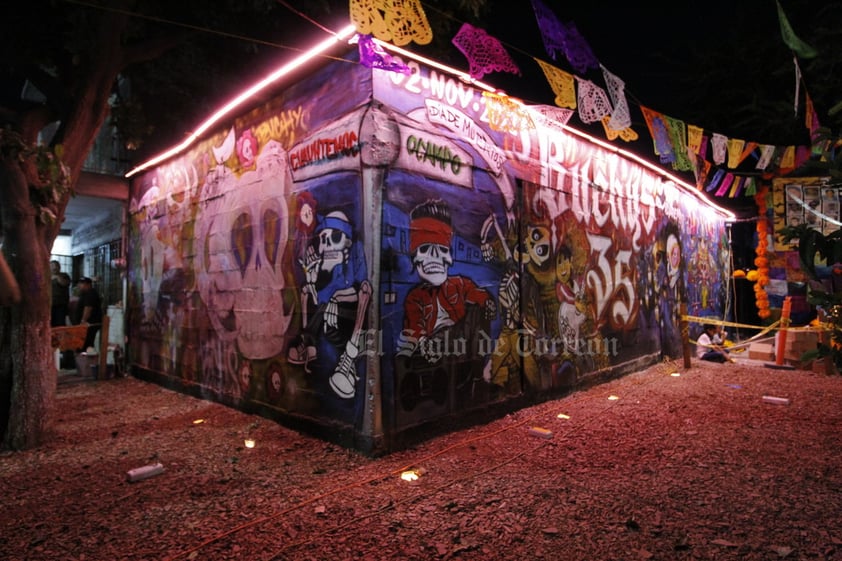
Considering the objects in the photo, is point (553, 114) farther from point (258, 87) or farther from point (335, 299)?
point (335, 299)

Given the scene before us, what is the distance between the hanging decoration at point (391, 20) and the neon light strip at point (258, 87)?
0.29m

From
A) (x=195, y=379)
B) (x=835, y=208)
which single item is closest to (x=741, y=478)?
(x=195, y=379)

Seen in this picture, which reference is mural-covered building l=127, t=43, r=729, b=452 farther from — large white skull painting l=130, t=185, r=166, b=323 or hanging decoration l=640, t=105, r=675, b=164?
hanging decoration l=640, t=105, r=675, b=164

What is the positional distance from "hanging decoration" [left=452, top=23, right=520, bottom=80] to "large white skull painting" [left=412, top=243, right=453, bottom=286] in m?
1.97

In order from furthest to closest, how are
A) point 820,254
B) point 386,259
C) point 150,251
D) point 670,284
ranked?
1. point 670,284
2. point 150,251
3. point 386,259
4. point 820,254

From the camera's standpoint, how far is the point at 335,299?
16.1 feet

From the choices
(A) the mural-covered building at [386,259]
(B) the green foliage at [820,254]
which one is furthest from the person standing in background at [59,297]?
(B) the green foliage at [820,254]

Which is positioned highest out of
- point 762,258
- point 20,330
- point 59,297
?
point 762,258

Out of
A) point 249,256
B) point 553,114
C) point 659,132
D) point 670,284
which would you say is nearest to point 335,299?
point 249,256

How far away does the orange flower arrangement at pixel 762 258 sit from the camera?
14500 mm

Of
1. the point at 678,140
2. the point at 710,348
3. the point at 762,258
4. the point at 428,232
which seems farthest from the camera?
the point at 762,258

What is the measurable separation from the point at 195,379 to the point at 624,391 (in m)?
6.88

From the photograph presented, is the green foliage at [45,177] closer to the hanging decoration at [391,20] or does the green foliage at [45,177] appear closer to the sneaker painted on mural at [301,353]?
the sneaker painted on mural at [301,353]

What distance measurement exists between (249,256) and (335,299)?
200 centimetres
